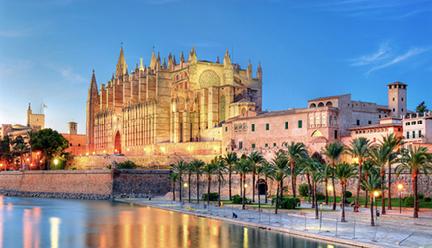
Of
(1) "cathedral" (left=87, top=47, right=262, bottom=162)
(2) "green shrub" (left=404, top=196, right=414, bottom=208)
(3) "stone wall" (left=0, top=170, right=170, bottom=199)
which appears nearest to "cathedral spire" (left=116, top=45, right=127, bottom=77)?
(1) "cathedral" (left=87, top=47, right=262, bottom=162)

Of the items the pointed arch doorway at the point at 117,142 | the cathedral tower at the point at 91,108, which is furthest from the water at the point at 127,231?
the cathedral tower at the point at 91,108

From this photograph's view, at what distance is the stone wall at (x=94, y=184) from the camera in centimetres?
7031

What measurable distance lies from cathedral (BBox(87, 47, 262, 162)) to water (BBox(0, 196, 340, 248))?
3116cm

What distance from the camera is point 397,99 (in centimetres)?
6988

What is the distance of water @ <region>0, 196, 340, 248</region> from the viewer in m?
31.9

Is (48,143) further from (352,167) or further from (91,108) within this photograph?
(352,167)

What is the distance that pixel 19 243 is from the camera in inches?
1310

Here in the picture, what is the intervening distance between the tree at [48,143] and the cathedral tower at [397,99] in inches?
2049

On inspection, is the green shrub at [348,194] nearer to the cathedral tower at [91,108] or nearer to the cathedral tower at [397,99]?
the cathedral tower at [397,99]

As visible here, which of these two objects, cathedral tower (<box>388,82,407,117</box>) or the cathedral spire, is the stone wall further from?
the cathedral spire

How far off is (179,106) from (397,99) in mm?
35909

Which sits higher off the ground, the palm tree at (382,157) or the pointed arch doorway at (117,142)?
the pointed arch doorway at (117,142)

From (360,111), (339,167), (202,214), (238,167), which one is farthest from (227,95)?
(339,167)

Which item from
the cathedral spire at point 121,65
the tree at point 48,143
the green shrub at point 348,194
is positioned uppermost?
the cathedral spire at point 121,65
